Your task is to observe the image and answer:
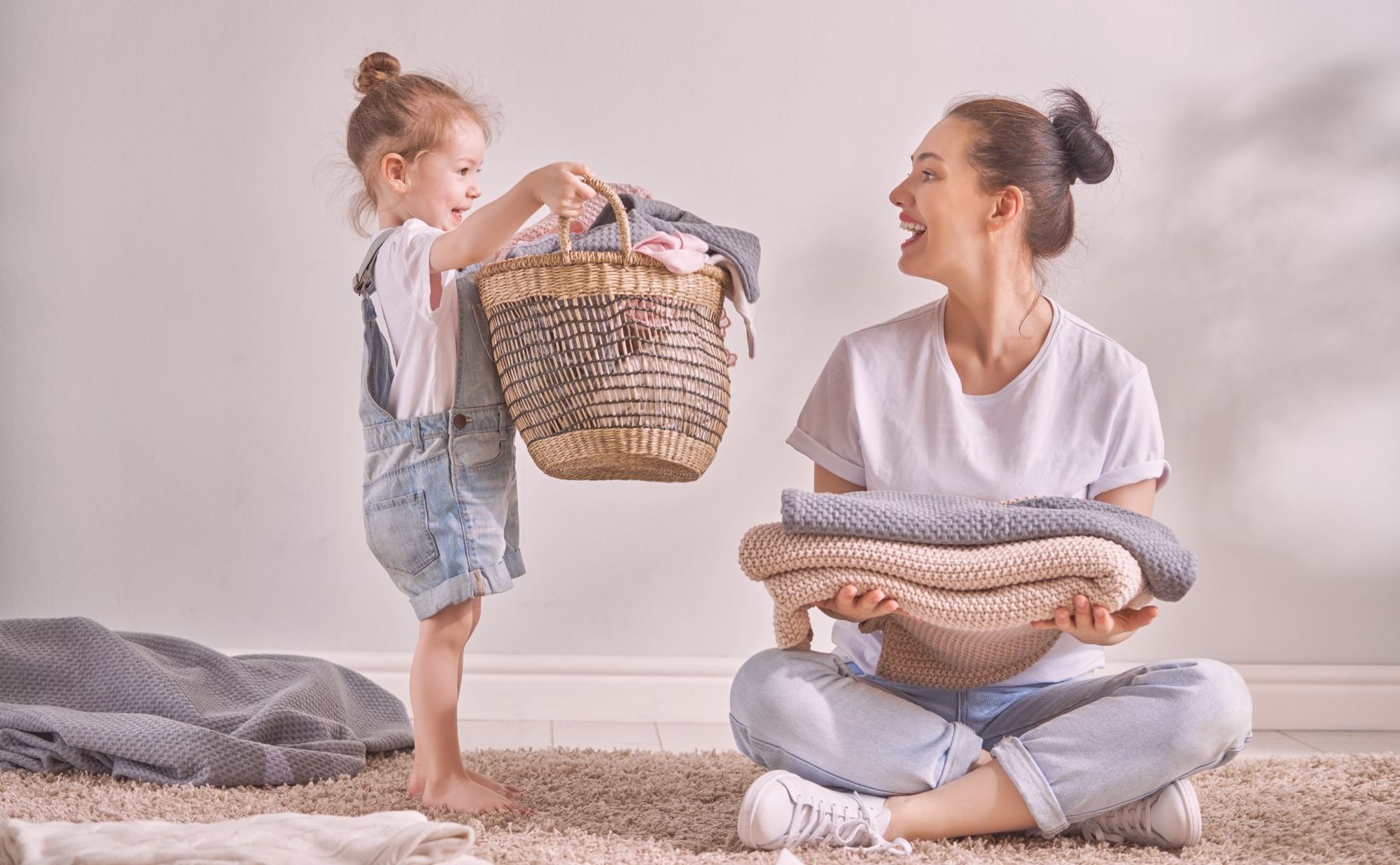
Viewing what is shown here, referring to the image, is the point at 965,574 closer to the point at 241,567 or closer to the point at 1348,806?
the point at 1348,806

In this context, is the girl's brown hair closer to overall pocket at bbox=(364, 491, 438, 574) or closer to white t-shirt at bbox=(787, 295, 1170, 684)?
overall pocket at bbox=(364, 491, 438, 574)

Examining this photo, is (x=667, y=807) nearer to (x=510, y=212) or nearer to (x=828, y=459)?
(x=828, y=459)

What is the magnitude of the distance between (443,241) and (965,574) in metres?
0.72

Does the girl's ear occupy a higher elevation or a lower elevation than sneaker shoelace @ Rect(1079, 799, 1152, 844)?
higher

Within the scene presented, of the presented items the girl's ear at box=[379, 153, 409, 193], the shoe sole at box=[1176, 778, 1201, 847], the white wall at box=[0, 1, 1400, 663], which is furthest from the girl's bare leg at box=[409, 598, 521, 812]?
the shoe sole at box=[1176, 778, 1201, 847]

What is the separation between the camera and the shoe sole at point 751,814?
131 cm

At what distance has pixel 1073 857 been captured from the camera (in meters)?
1.32

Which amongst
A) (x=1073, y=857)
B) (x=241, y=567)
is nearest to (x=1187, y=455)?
(x=1073, y=857)

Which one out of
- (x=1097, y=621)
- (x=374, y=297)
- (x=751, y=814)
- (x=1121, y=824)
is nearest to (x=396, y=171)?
(x=374, y=297)

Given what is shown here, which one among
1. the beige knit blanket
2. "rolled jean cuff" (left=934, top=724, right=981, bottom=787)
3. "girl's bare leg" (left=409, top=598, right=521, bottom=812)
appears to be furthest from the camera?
"girl's bare leg" (left=409, top=598, right=521, bottom=812)

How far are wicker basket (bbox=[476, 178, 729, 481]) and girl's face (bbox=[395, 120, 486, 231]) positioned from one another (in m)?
0.23

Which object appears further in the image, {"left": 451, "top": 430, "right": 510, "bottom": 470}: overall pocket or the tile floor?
the tile floor

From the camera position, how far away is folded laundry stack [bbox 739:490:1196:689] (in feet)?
4.19

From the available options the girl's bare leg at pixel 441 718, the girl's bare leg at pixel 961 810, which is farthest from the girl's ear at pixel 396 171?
the girl's bare leg at pixel 961 810
